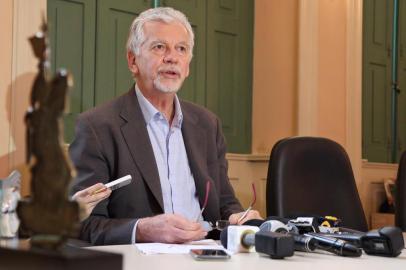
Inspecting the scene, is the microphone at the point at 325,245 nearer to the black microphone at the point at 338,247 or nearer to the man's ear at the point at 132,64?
the black microphone at the point at 338,247

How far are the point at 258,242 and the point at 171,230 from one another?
34 centimetres

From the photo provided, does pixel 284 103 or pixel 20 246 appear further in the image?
pixel 284 103

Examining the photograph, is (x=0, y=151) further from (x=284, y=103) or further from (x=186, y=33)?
(x=284, y=103)

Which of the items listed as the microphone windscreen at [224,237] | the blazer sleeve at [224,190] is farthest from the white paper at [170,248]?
the blazer sleeve at [224,190]

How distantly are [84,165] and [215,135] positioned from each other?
59 cm

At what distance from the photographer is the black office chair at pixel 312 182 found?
2207 millimetres

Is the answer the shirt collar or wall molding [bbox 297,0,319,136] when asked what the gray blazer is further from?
wall molding [bbox 297,0,319,136]

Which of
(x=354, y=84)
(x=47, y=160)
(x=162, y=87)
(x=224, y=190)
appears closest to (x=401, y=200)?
(x=224, y=190)

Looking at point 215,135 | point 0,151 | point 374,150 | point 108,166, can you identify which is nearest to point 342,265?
point 108,166

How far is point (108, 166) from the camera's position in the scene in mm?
1981

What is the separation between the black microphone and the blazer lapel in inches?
28.4

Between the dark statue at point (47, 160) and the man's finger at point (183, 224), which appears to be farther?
the man's finger at point (183, 224)

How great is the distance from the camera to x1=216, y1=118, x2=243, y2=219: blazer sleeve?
2.19 m

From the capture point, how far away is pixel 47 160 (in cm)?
66
